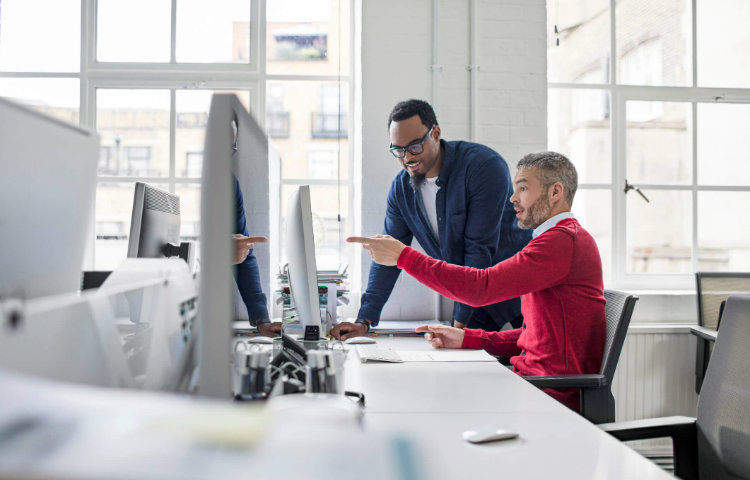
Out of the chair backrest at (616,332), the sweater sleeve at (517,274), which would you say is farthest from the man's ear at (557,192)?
the chair backrest at (616,332)

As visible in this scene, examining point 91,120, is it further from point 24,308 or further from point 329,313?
point 24,308

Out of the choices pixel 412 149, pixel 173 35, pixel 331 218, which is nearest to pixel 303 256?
pixel 412 149

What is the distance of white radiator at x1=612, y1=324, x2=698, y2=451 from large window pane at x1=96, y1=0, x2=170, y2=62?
298 centimetres

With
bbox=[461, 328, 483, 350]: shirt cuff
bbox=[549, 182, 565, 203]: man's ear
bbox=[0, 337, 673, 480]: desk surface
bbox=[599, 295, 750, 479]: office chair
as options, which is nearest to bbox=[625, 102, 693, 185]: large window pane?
bbox=[549, 182, 565, 203]: man's ear

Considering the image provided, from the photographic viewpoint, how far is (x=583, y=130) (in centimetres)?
323

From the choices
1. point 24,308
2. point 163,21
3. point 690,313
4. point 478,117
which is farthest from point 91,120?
point 690,313

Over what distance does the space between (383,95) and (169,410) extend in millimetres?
2727

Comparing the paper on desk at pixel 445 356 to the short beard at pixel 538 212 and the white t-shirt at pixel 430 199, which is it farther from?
the white t-shirt at pixel 430 199

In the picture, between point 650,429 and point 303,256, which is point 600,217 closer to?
point 650,429

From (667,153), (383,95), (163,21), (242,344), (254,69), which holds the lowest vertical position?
(242,344)

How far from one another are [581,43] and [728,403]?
254cm

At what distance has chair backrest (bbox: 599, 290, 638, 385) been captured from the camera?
1597mm

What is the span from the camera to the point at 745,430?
117 centimetres

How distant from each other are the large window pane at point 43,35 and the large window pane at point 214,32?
1.85 feet
